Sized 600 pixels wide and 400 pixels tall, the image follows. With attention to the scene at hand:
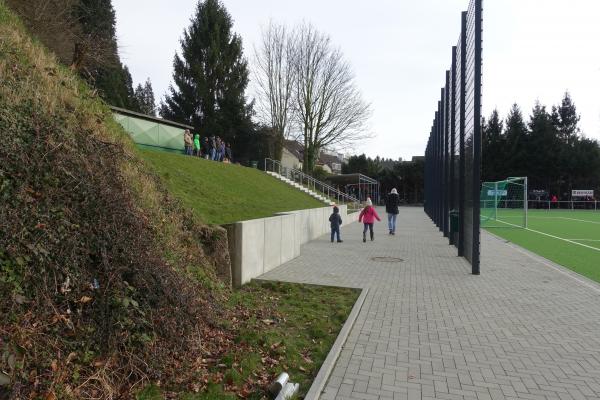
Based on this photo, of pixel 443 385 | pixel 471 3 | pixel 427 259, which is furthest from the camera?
pixel 427 259

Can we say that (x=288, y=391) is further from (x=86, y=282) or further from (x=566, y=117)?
(x=566, y=117)

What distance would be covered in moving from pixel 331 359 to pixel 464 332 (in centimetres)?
199

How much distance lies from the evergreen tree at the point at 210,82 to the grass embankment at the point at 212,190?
839 inches

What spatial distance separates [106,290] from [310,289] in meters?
4.25

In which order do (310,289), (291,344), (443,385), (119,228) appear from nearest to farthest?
(443,385), (119,228), (291,344), (310,289)

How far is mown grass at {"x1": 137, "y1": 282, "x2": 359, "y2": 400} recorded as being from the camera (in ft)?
12.6

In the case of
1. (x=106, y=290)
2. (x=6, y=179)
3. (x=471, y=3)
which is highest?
(x=471, y=3)

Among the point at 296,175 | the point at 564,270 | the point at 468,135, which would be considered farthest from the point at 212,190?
the point at 296,175

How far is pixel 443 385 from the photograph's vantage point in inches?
152

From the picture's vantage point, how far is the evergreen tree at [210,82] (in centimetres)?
3916

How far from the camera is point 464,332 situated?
532cm

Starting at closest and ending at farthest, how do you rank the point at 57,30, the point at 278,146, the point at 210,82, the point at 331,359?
1. the point at 331,359
2. the point at 57,30
3. the point at 278,146
4. the point at 210,82

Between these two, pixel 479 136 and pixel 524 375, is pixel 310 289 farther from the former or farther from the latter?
pixel 479 136

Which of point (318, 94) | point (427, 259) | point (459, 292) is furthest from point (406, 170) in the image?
point (459, 292)
